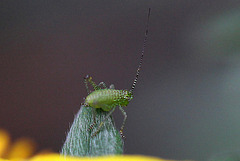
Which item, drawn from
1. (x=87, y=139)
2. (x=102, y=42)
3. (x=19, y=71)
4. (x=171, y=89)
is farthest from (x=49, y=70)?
(x=87, y=139)

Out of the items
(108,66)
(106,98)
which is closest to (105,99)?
(106,98)

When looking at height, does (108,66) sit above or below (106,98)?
above

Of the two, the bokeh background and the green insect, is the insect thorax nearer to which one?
the green insect

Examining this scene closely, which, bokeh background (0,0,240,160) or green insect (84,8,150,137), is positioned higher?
bokeh background (0,0,240,160)

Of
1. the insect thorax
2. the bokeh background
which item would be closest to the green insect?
the insect thorax

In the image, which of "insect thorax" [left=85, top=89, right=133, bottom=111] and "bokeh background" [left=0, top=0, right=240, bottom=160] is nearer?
"insect thorax" [left=85, top=89, right=133, bottom=111]

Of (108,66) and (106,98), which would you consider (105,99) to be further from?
(108,66)
